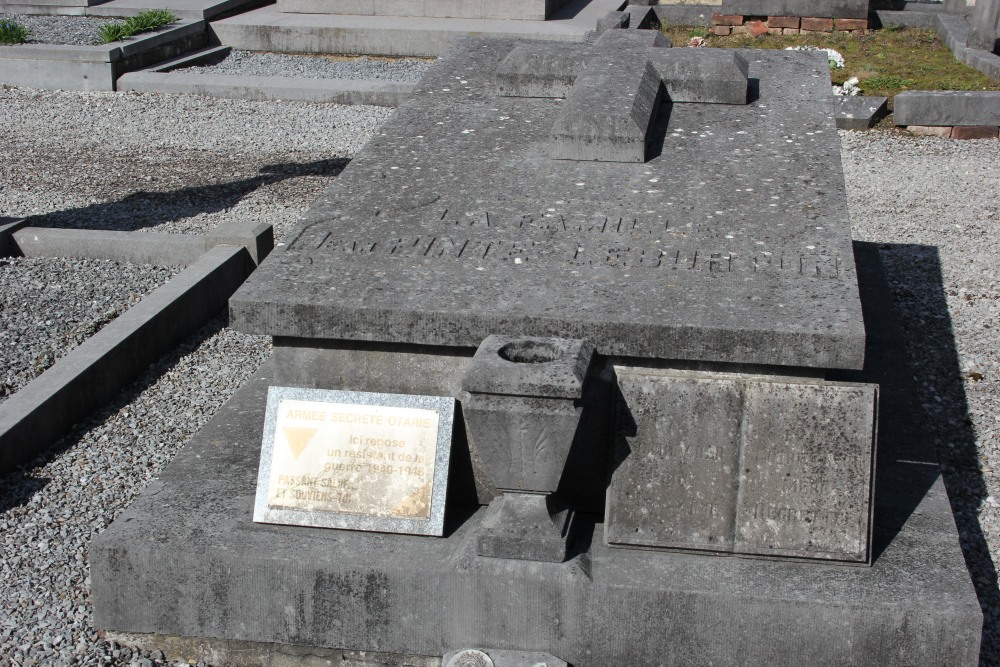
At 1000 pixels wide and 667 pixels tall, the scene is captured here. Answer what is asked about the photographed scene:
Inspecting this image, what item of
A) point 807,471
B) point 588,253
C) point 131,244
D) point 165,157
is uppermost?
point 588,253

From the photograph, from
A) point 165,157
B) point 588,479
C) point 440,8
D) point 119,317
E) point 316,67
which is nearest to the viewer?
point 588,479

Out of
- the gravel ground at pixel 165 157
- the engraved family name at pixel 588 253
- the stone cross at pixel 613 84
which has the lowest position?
the gravel ground at pixel 165 157

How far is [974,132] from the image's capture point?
9.25 meters

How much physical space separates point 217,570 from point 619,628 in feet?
3.74

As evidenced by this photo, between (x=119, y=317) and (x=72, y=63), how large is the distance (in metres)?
6.64

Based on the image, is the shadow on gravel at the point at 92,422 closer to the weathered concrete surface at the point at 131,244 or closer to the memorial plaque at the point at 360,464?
the weathered concrete surface at the point at 131,244

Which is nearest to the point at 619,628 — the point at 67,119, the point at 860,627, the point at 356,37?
the point at 860,627

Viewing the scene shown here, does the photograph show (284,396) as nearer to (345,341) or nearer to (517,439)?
(345,341)

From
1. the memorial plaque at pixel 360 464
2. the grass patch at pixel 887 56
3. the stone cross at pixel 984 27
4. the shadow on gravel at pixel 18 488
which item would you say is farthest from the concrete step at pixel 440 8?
the memorial plaque at pixel 360 464

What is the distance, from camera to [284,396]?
3.33m

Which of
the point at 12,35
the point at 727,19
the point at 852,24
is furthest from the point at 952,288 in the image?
the point at 12,35

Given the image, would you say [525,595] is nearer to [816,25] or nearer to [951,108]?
[951,108]

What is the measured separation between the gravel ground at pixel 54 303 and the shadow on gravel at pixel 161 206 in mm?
723

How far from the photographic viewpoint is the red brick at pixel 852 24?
12.5 meters
